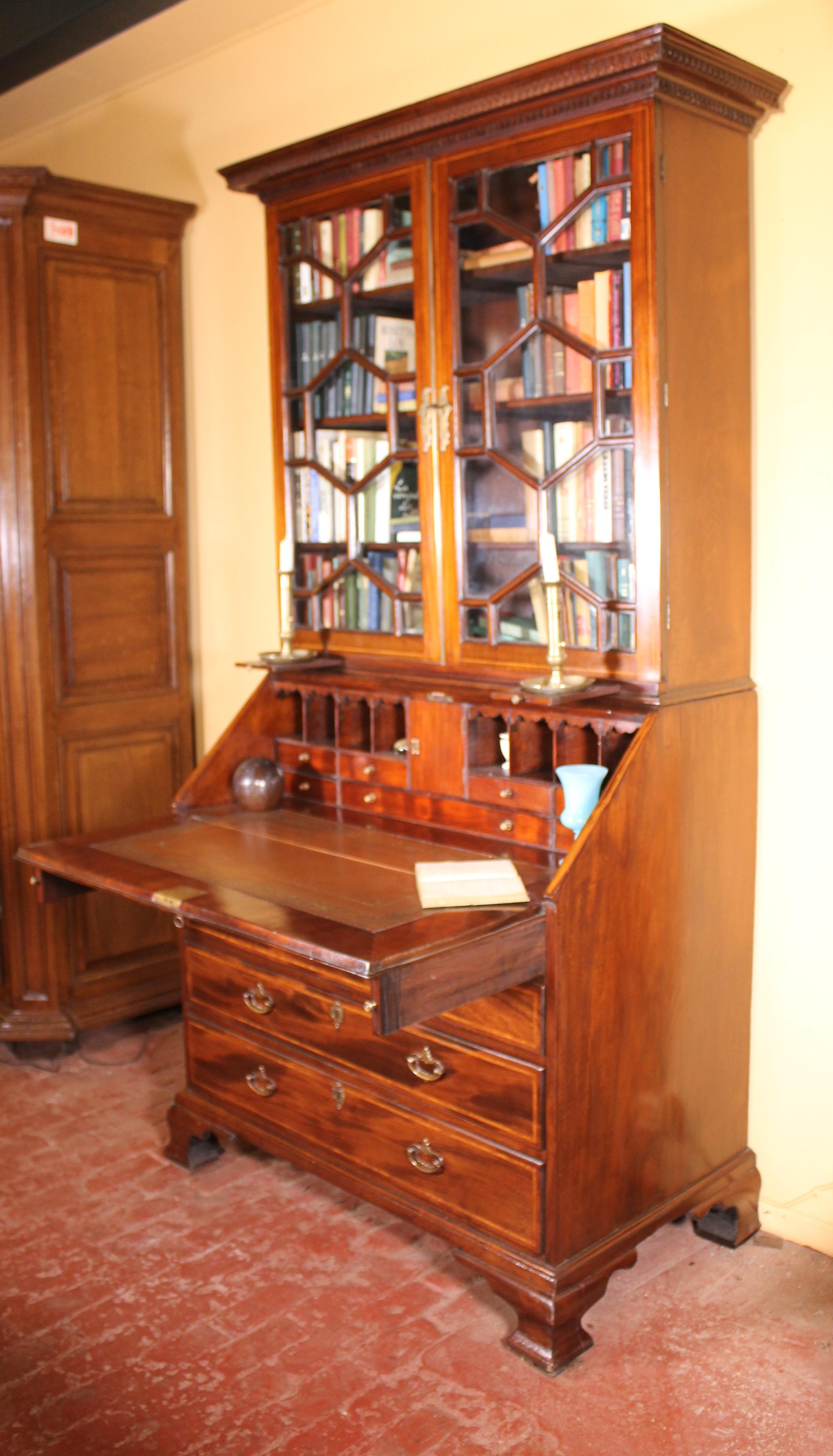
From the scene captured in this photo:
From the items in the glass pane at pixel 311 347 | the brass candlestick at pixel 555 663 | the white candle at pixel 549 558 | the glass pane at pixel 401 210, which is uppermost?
the glass pane at pixel 401 210

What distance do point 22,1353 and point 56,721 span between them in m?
1.80

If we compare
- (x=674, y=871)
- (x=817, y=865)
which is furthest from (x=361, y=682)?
(x=817, y=865)

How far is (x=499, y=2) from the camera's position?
2979 mm

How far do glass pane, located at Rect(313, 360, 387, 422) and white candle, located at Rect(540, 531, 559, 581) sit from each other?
64 centimetres

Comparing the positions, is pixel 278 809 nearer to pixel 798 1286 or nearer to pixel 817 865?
pixel 817 865

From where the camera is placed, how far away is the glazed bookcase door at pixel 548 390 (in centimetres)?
240

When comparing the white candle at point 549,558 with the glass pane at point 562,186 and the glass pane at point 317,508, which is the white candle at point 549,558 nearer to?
the glass pane at point 562,186

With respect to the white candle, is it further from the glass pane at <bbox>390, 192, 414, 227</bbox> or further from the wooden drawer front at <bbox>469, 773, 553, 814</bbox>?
the glass pane at <bbox>390, 192, 414, 227</bbox>

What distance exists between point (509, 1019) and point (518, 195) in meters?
1.61

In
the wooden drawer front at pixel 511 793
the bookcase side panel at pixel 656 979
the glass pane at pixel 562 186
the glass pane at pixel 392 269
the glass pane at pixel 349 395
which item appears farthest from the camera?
the glass pane at pixel 349 395

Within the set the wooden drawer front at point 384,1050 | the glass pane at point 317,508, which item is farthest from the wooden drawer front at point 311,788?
the glass pane at point 317,508

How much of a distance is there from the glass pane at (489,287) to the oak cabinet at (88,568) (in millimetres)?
1401

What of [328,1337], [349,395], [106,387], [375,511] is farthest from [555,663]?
[106,387]

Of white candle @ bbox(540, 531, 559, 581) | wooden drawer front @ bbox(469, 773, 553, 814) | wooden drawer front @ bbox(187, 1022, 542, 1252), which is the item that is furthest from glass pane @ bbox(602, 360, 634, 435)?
wooden drawer front @ bbox(187, 1022, 542, 1252)
